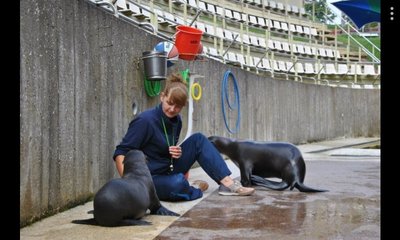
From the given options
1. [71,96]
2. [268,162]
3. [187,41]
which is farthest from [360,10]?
[71,96]

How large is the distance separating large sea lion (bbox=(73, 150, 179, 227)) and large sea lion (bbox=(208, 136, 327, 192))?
1694mm

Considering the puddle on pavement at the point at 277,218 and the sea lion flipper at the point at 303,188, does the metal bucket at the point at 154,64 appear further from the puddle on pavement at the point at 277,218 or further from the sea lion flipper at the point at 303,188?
the sea lion flipper at the point at 303,188

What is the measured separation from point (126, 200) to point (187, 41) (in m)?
2.94

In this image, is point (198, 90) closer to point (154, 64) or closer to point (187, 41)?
point (187, 41)

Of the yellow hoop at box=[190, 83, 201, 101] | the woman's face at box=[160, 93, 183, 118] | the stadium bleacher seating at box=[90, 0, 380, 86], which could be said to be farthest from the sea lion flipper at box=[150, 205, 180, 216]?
the stadium bleacher seating at box=[90, 0, 380, 86]

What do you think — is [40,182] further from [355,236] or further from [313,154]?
[313,154]

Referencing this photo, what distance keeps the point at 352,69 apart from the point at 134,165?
20859 mm

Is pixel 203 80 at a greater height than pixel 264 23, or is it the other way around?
pixel 264 23

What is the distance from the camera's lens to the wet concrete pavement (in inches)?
117

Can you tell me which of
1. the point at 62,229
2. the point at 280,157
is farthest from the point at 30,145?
the point at 280,157

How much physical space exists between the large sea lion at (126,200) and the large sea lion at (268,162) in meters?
1.69

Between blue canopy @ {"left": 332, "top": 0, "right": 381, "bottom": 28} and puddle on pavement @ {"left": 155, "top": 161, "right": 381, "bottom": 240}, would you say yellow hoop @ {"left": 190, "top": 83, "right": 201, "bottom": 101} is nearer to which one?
puddle on pavement @ {"left": 155, "top": 161, "right": 381, "bottom": 240}

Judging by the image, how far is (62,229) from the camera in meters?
3.08

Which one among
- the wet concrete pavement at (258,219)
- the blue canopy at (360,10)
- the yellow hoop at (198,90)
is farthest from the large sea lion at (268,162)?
the blue canopy at (360,10)
